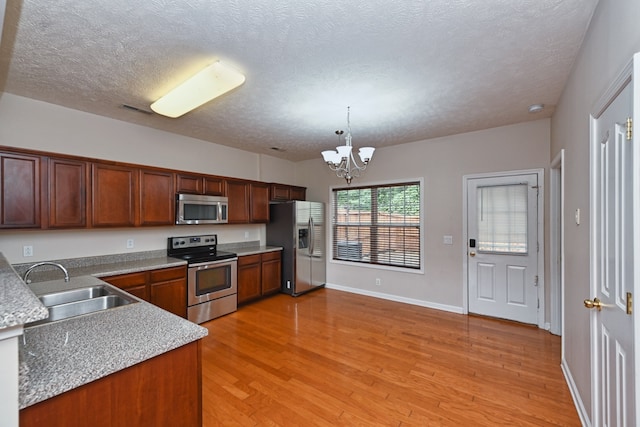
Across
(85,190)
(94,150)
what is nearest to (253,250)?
(85,190)

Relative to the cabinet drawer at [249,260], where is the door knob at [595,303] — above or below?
above

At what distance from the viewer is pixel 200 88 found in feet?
8.09

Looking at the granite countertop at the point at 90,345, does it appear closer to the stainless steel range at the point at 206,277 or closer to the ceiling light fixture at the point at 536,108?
the stainless steel range at the point at 206,277

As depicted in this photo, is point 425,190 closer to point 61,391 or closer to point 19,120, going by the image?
point 61,391

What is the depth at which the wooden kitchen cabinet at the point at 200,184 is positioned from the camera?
386cm

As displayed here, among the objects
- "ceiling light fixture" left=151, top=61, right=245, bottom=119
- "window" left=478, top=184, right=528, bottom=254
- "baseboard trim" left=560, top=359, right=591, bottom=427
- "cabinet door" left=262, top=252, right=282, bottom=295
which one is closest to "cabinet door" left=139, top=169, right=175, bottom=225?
"ceiling light fixture" left=151, top=61, right=245, bottom=119

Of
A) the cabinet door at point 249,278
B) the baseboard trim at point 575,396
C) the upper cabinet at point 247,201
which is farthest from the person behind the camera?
the upper cabinet at point 247,201

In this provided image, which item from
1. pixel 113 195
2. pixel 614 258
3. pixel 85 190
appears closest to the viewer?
pixel 614 258

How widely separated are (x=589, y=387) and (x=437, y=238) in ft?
8.39

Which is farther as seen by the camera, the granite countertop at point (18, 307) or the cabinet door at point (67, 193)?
the cabinet door at point (67, 193)

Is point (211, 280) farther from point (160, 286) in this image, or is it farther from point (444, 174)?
point (444, 174)

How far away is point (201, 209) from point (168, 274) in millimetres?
1027

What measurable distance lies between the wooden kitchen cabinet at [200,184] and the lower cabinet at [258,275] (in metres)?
1.11

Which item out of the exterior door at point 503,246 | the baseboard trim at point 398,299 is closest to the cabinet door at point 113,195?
the baseboard trim at point 398,299
